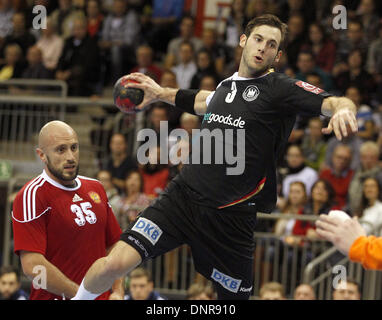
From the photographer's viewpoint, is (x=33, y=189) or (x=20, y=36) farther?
(x=20, y=36)

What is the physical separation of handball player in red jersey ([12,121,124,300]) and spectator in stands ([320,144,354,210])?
5094 millimetres

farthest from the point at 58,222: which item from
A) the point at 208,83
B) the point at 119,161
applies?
the point at 208,83

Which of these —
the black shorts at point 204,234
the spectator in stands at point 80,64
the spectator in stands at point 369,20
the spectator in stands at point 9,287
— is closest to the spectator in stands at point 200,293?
the spectator in stands at point 9,287

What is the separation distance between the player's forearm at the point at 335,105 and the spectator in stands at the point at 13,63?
10034mm

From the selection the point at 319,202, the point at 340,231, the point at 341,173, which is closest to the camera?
the point at 340,231

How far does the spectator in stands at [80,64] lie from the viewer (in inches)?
568

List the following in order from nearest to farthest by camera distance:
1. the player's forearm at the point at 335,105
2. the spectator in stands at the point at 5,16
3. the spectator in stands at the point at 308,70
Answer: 1. the player's forearm at the point at 335,105
2. the spectator in stands at the point at 308,70
3. the spectator in stands at the point at 5,16

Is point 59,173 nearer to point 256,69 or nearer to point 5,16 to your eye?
point 256,69

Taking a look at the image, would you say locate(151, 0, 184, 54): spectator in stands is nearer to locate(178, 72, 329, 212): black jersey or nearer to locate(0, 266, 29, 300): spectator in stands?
locate(0, 266, 29, 300): spectator in stands

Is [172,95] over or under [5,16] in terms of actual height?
under

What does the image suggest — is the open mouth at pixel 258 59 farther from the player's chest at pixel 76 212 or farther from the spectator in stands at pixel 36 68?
the spectator in stands at pixel 36 68

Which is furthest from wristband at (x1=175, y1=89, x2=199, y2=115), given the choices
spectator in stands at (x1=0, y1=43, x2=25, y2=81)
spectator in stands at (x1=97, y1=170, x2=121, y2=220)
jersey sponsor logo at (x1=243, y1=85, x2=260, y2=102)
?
spectator in stands at (x1=0, y1=43, x2=25, y2=81)

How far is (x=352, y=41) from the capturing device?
13281 millimetres

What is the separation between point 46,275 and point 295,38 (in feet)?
27.5
